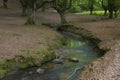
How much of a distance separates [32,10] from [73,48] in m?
11.8

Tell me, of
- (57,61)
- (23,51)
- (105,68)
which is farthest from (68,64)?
(105,68)

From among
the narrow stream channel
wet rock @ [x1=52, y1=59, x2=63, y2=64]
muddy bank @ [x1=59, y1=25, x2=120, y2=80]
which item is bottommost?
the narrow stream channel

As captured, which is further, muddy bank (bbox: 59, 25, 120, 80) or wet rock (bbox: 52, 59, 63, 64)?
wet rock (bbox: 52, 59, 63, 64)

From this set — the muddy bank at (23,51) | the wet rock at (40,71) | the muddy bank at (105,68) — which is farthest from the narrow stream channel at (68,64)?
the muddy bank at (105,68)

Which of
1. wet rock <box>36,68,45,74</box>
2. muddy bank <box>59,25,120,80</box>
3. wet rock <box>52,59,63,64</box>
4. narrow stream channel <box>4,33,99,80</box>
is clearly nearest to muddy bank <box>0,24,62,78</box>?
wet rock <box>52,59,63,64</box>

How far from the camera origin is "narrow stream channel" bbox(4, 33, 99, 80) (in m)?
18.5

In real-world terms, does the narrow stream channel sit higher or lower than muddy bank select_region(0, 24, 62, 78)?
lower

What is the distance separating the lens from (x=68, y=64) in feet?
71.8

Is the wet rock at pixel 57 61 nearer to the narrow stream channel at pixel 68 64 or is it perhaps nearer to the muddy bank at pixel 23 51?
the narrow stream channel at pixel 68 64

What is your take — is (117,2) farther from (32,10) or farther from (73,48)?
(73,48)

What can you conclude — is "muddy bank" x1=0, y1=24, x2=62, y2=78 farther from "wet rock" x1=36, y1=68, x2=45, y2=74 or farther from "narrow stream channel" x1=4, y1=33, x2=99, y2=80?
"wet rock" x1=36, y1=68, x2=45, y2=74

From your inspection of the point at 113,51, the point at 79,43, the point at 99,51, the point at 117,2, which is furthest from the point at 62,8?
the point at 113,51

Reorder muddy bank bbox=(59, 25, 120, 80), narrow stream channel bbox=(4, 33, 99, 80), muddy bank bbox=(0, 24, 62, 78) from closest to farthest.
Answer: muddy bank bbox=(59, 25, 120, 80), narrow stream channel bbox=(4, 33, 99, 80), muddy bank bbox=(0, 24, 62, 78)

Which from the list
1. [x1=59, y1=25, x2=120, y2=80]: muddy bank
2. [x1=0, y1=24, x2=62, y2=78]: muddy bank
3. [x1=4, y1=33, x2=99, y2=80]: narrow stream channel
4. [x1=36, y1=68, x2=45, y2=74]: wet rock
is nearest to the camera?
[x1=59, y1=25, x2=120, y2=80]: muddy bank
